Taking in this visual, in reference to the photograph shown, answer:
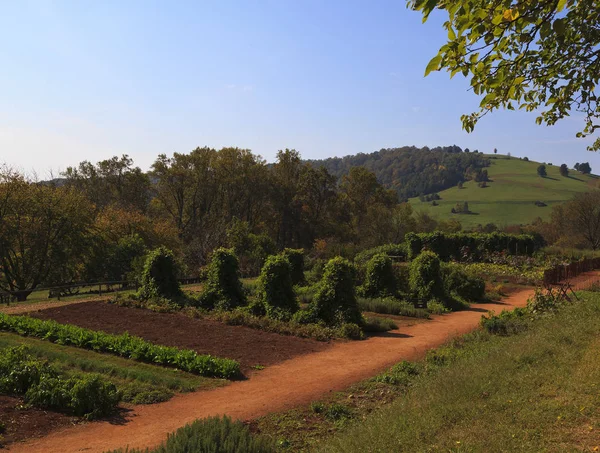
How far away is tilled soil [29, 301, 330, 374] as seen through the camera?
40.7 ft

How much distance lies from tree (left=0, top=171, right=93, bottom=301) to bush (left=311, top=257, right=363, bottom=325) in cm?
1987

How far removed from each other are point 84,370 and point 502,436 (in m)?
8.86

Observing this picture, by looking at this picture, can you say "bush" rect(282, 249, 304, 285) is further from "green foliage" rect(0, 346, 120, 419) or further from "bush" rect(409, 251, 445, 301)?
"green foliage" rect(0, 346, 120, 419)

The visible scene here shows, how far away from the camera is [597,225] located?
191 feet

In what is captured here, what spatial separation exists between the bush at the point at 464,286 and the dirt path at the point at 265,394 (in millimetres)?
7075

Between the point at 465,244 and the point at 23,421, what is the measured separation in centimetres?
3858

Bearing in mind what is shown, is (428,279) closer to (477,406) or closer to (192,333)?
(192,333)

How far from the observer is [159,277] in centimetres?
1933

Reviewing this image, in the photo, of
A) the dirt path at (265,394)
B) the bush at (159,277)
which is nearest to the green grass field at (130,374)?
the dirt path at (265,394)

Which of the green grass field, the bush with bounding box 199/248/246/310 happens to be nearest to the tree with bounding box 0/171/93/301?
the bush with bounding box 199/248/246/310

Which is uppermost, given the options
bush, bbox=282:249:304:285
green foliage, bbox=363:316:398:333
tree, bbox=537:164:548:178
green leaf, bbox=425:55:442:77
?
tree, bbox=537:164:548:178

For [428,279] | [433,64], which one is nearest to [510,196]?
[428,279]

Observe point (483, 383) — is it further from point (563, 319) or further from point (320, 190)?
point (320, 190)

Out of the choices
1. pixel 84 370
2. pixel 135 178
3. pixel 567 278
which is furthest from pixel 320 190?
pixel 84 370
